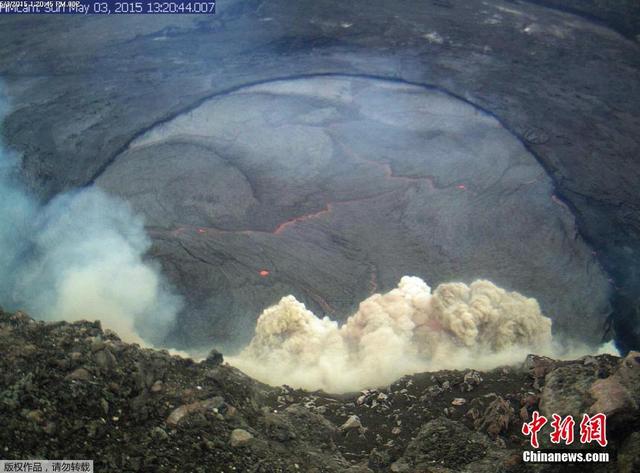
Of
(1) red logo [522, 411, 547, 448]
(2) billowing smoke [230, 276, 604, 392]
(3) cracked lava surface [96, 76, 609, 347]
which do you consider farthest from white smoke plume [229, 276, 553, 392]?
(1) red logo [522, 411, 547, 448]

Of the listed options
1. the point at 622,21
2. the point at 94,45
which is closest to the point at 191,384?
the point at 94,45

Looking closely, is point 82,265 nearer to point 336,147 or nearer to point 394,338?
point 394,338

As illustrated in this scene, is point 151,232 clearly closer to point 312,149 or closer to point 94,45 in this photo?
point 312,149

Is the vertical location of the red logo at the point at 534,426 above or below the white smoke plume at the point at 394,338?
above

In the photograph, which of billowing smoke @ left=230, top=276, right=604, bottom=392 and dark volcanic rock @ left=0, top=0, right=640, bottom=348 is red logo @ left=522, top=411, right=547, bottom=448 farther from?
dark volcanic rock @ left=0, top=0, right=640, bottom=348

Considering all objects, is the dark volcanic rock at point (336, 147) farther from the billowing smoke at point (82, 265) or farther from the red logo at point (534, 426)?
the red logo at point (534, 426)

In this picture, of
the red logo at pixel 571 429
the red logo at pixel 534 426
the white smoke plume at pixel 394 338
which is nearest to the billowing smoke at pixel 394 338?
the white smoke plume at pixel 394 338
